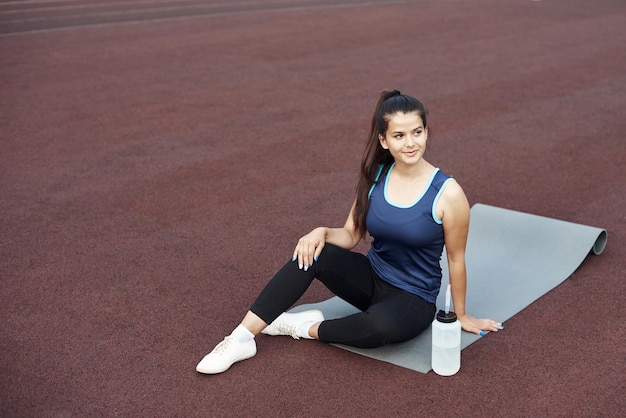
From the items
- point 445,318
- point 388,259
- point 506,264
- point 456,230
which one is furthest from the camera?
point 506,264

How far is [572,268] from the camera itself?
176 inches

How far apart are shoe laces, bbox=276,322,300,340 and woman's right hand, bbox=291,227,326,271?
1.21 ft

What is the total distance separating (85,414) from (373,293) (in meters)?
1.37

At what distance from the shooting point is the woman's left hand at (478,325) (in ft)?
12.5

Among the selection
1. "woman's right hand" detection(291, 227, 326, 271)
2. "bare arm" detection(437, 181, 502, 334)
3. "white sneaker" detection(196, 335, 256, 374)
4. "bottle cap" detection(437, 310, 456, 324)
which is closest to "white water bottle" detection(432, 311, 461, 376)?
"bottle cap" detection(437, 310, 456, 324)

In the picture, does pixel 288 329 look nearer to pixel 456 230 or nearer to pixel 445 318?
pixel 445 318

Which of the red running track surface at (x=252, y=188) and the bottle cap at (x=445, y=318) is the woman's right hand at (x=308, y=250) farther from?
the bottle cap at (x=445, y=318)

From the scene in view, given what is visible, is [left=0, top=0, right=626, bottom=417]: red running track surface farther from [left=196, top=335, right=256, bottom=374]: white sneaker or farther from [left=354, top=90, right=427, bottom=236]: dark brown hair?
[left=354, top=90, right=427, bottom=236]: dark brown hair

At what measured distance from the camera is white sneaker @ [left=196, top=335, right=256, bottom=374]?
11.7 feet

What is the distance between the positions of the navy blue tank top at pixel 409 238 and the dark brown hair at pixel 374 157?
4 centimetres

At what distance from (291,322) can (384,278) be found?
19.3 inches

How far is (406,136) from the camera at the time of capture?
3590mm

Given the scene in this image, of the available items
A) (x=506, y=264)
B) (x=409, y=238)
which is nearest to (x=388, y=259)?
(x=409, y=238)

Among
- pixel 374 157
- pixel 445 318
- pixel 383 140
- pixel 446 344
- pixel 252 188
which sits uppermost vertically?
pixel 383 140
